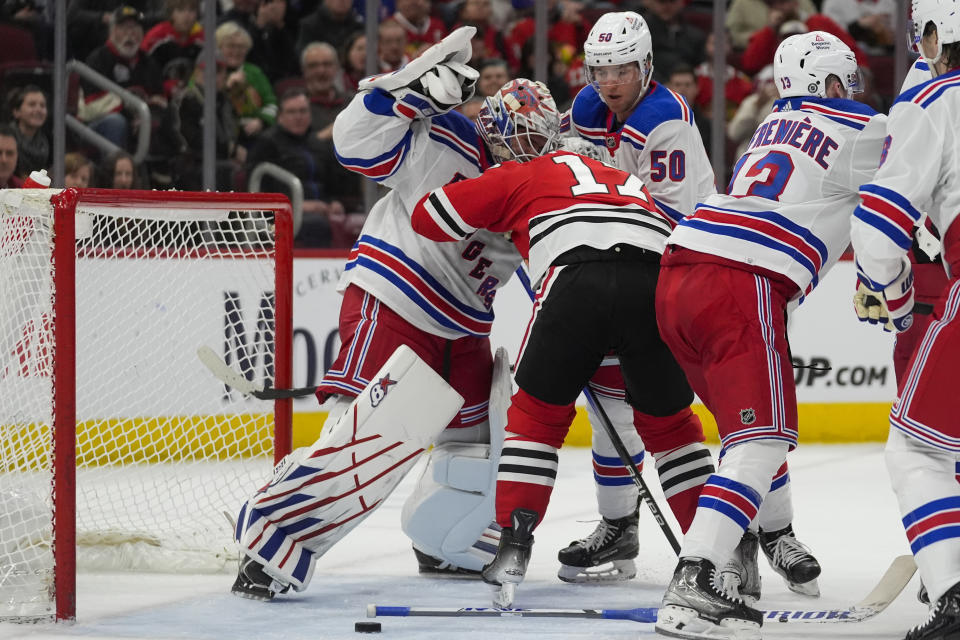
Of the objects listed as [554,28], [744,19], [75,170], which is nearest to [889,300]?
[75,170]

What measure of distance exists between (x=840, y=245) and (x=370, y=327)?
3.28 feet

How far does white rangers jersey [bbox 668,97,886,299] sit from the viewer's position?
8.40 feet

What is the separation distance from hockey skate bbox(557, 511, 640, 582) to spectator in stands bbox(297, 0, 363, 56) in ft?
9.42

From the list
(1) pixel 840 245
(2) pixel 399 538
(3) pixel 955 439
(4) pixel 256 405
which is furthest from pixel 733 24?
(3) pixel 955 439

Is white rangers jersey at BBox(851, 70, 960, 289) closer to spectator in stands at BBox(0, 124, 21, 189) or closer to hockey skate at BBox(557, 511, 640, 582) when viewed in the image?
hockey skate at BBox(557, 511, 640, 582)

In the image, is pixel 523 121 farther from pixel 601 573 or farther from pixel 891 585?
pixel 891 585

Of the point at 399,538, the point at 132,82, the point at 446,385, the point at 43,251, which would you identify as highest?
the point at 132,82

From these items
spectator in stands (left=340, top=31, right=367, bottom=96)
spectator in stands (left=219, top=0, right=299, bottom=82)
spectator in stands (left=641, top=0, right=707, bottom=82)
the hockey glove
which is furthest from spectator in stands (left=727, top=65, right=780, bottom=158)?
the hockey glove

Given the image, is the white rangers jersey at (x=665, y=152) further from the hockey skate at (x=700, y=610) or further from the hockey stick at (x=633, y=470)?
the hockey skate at (x=700, y=610)

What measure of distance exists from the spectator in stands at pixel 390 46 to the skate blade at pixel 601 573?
2.79 metres

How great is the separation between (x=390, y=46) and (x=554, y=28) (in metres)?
0.76

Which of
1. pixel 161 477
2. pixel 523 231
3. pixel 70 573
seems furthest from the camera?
pixel 161 477

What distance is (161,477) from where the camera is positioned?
362cm

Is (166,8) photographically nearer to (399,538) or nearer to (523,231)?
(399,538)
